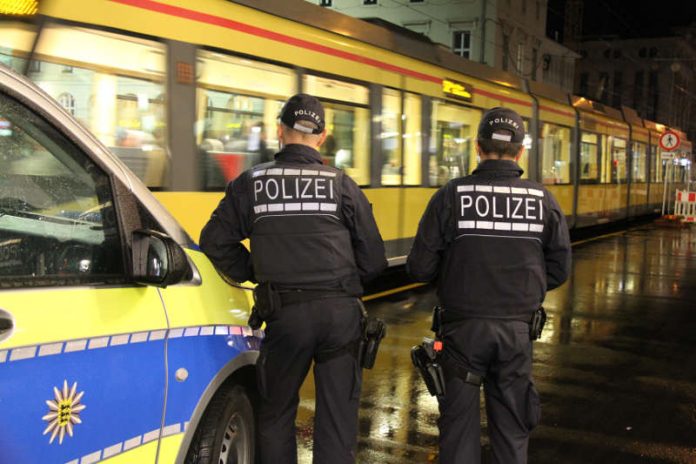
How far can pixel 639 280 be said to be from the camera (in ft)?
40.1

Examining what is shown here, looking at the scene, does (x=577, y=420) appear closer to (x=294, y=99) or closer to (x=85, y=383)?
(x=294, y=99)

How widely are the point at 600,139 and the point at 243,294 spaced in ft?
61.7

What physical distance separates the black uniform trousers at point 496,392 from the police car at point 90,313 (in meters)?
1.00

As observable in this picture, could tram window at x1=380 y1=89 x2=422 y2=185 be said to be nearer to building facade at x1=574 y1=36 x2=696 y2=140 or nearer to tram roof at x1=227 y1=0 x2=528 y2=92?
tram roof at x1=227 y1=0 x2=528 y2=92

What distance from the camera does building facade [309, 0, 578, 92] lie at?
155 feet

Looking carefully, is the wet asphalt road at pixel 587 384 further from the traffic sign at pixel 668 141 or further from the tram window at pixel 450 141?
the traffic sign at pixel 668 141

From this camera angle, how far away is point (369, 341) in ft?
11.2

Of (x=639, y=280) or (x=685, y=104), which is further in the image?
(x=685, y=104)

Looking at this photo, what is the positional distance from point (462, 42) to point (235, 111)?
42497 mm

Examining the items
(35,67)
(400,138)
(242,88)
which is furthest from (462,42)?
Answer: (35,67)

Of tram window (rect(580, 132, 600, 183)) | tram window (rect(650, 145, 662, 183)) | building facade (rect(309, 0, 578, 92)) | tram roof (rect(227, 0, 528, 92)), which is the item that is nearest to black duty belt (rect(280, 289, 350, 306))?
tram roof (rect(227, 0, 528, 92))

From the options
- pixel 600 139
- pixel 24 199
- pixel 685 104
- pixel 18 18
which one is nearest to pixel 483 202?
pixel 24 199

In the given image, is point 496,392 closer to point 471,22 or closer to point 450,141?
point 450,141

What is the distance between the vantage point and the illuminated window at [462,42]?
47.9 m
